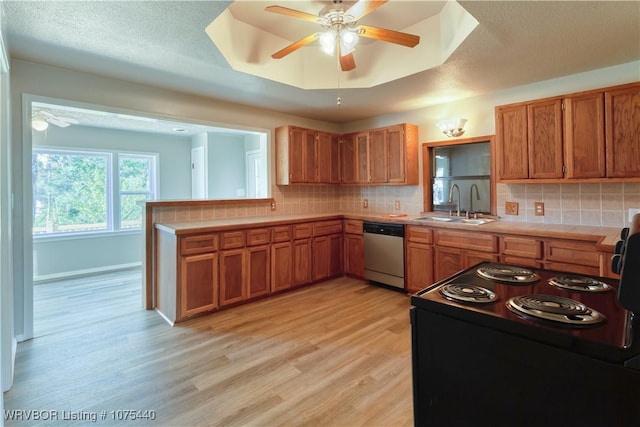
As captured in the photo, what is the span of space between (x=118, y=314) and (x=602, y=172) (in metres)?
4.71

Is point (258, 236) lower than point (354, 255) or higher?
higher

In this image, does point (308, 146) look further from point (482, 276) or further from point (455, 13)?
point (482, 276)

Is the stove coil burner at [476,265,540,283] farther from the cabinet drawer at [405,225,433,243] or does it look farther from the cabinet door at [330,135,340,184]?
the cabinet door at [330,135,340,184]

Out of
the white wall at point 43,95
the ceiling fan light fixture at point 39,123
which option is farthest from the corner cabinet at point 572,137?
the ceiling fan light fixture at point 39,123

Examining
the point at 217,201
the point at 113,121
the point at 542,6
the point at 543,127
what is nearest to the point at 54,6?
the point at 217,201

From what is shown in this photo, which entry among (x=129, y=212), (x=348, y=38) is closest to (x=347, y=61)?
(x=348, y=38)

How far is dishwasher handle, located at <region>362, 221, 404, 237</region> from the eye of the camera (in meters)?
3.85

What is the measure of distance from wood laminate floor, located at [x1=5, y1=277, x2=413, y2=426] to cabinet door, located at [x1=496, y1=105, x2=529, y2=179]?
1.82 metres

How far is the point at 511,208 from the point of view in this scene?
353 centimetres

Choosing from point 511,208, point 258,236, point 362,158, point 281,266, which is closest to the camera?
point 511,208

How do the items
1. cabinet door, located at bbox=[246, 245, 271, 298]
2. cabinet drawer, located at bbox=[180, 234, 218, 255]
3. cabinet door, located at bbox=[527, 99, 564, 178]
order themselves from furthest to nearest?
cabinet door, located at bbox=[246, 245, 271, 298] < cabinet drawer, located at bbox=[180, 234, 218, 255] < cabinet door, located at bbox=[527, 99, 564, 178]

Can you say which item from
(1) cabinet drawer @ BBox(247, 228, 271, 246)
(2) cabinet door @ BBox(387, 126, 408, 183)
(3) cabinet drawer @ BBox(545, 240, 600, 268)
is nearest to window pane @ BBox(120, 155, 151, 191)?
(1) cabinet drawer @ BBox(247, 228, 271, 246)

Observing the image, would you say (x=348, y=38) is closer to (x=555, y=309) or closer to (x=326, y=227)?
(x=555, y=309)

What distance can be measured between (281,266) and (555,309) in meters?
3.15
